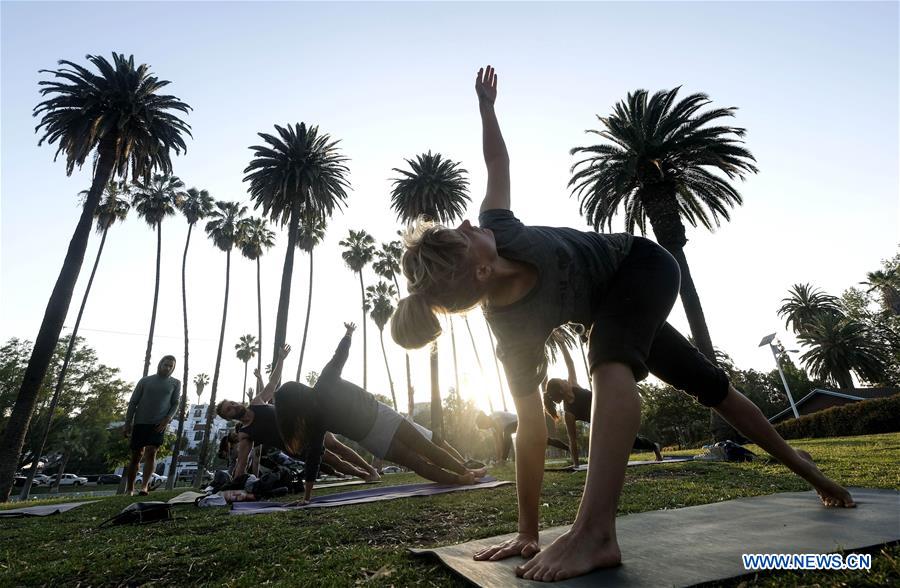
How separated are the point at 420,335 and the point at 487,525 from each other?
5.09 ft

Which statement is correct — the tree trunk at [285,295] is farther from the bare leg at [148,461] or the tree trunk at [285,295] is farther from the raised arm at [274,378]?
the raised arm at [274,378]

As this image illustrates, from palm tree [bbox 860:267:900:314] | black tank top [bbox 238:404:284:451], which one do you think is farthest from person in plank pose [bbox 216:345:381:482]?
palm tree [bbox 860:267:900:314]

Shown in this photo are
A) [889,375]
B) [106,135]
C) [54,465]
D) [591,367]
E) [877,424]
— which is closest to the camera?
[591,367]

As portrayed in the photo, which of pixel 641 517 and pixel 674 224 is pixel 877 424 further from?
pixel 641 517

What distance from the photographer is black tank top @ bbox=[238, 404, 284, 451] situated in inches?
248

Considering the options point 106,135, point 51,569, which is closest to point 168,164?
point 106,135

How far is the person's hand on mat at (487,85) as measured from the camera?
264 centimetres

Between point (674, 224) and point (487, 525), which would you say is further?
point (674, 224)

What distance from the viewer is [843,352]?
43.4m

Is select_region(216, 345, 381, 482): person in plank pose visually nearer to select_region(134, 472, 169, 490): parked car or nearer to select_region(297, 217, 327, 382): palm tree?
select_region(134, 472, 169, 490): parked car

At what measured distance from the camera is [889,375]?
4391 centimetres

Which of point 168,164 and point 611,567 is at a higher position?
point 168,164

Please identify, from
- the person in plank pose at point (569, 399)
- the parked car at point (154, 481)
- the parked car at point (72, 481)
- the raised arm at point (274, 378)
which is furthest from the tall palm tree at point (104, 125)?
the parked car at point (72, 481)

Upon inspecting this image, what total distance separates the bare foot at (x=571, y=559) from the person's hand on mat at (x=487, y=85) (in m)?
2.31
